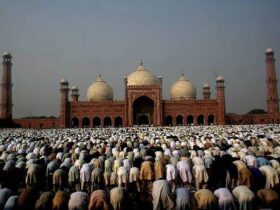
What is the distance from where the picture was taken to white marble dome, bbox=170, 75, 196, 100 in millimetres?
39625

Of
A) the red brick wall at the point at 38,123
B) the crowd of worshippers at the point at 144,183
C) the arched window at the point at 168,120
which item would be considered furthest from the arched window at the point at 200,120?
the crowd of worshippers at the point at 144,183

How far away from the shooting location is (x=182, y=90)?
3984 centimetres

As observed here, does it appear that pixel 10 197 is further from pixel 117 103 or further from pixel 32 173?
pixel 117 103

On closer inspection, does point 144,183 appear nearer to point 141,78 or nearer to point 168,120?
point 168,120

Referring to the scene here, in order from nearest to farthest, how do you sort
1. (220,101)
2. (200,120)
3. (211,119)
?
1. (220,101)
2. (211,119)
3. (200,120)

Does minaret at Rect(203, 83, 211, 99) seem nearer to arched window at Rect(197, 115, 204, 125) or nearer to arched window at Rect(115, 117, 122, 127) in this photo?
arched window at Rect(197, 115, 204, 125)

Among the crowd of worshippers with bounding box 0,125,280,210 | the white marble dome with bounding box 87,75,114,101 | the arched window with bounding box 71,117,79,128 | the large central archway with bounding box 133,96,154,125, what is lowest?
the crowd of worshippers with bounding box 0,125,280,210

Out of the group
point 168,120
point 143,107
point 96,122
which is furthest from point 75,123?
point 168,120

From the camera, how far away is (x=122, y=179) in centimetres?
755

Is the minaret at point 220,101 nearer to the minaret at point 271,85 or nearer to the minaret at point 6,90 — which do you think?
the minaret at point 271,85

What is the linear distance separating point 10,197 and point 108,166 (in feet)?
10.7

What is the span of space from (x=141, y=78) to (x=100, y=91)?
495 cm

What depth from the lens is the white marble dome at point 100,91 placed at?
40.1 meters

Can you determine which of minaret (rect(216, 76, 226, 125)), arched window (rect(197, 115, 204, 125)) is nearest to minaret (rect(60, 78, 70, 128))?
arched window (rect(197, 115, 204, 125))
